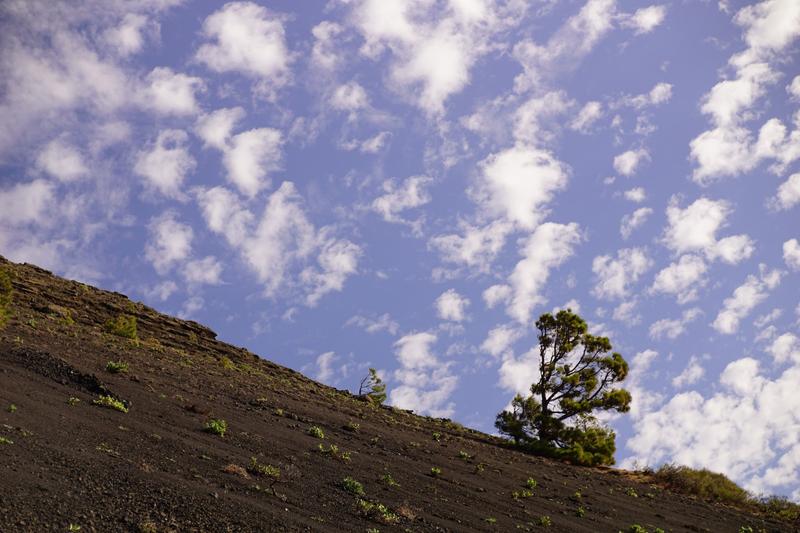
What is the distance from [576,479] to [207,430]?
20286 millimetres

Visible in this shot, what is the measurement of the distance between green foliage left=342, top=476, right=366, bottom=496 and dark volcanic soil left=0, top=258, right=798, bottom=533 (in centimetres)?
29

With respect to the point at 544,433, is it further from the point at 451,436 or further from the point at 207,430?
→ the point at 207,430

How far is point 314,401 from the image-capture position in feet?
121

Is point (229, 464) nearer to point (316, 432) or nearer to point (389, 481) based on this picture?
point (389, 481)

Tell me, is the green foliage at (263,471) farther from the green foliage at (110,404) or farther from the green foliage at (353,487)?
the green foliage at (110,404)

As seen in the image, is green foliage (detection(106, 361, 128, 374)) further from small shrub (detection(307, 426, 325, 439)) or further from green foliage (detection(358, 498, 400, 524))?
green foliage (detection(358, 498, 400, 524))

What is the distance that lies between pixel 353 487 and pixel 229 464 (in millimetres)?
4109

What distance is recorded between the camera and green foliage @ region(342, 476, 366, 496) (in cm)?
1850

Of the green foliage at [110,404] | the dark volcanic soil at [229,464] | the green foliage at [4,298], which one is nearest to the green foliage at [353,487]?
the dark volcanic soil at [229,464]

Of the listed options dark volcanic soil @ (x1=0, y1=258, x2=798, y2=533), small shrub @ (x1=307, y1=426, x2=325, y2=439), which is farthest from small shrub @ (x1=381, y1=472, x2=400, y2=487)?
small shrub @ (x1=307, y1=426, x2=325, y2=439)

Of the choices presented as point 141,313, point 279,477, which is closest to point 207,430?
point 279,477

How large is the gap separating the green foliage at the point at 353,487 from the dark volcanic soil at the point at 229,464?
0.94ft

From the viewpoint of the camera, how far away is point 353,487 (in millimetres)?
18828

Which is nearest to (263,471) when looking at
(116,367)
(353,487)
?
(353,487)
